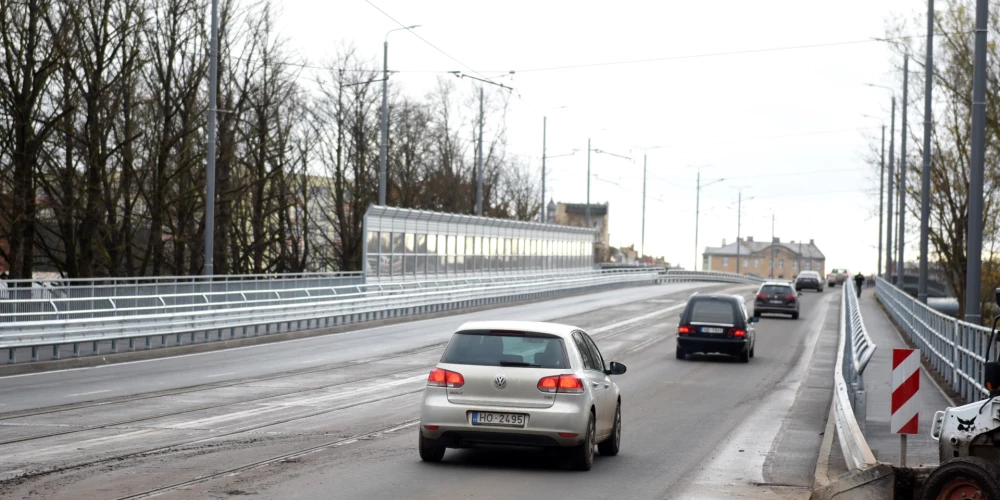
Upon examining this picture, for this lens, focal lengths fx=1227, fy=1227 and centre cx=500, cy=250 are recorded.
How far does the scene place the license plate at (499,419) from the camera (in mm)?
10742

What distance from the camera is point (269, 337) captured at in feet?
101

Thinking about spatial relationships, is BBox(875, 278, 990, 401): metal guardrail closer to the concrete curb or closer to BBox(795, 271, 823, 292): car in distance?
the concrete curb

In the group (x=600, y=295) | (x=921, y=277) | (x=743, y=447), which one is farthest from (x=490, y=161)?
(x=743, y=447)

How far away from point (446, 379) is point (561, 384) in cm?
102

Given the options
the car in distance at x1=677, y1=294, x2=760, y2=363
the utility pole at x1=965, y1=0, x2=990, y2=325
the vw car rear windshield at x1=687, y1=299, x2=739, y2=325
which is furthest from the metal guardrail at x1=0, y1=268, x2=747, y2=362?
the utility pole at x1=965, y1=0, x2=990, y2=325

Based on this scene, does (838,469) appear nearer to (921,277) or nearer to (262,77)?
(921,277)

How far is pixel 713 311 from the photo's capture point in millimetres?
27062

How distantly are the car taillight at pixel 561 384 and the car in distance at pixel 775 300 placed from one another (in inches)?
1426

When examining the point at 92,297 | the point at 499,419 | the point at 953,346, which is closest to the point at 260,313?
the point at 92,297

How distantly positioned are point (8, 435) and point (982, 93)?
14659 millimetres

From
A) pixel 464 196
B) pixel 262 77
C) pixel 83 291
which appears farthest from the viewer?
pixel 464 196

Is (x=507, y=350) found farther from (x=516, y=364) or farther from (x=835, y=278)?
(x=835, y=278)

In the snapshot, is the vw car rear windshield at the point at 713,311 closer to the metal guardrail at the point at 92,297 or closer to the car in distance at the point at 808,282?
the metal guardrail at the point at 92,297

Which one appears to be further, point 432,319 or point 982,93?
point 432,319
